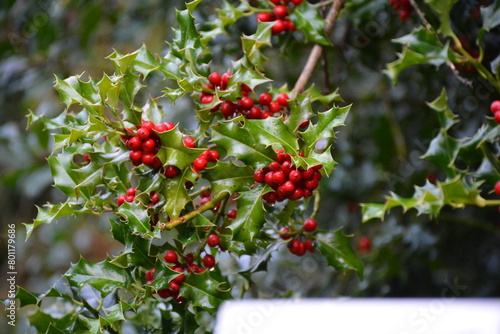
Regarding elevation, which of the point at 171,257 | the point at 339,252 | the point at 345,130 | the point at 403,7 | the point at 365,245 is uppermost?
the point at 403,7

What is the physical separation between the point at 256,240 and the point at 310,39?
47 cm

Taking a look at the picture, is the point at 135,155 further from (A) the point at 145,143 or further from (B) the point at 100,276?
(B) the point at 100,276

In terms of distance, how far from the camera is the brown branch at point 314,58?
1173mm

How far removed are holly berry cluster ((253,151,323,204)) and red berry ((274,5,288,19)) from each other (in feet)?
1.46

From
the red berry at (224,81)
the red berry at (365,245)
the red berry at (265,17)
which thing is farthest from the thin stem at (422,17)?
the red berry at (365,245)

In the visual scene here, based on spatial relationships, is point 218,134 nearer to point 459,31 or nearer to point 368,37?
point 459,31

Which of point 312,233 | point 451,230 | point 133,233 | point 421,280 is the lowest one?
point 421,280

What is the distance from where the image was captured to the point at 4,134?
2105mm

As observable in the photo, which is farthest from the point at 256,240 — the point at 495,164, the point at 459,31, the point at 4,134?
the point at 4,134

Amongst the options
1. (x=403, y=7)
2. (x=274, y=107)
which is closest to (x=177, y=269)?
(x=274, y=107)

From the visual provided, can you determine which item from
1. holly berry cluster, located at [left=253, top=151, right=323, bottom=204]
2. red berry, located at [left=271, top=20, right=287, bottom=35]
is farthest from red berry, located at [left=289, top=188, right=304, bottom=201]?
red berry, located at [left=271, top=20, right=287, bottom=35]

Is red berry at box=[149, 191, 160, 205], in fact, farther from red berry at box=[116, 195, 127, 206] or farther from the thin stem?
the thin stem

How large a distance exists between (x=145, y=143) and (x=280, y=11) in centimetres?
50

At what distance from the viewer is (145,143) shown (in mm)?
895
